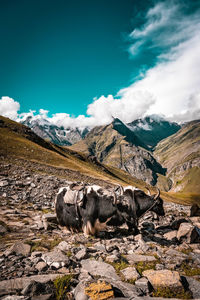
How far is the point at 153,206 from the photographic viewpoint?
10.8 m

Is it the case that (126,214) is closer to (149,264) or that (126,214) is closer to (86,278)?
(149,264)

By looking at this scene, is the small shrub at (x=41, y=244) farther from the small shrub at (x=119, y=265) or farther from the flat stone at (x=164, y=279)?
the flat stone at (x=164, y=279)

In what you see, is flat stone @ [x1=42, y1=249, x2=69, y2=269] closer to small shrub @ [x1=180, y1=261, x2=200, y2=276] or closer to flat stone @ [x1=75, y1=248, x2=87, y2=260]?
flat stone @ [x1=75, y1=248, x2=87, y2=260]

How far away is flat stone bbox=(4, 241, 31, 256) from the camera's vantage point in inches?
222

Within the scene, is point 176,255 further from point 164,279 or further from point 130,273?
point 130,273

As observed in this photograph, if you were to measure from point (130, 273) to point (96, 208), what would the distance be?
182 inches

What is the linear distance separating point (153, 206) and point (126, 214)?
206 centimetres

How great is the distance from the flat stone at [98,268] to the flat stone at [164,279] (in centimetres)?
95

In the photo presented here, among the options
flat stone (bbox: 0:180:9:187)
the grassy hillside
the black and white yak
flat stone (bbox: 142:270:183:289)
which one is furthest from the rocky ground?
the grassy hillside

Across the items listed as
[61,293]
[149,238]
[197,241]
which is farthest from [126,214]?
[61,293]

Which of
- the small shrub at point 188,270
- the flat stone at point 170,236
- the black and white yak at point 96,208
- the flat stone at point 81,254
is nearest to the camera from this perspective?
the small shrub at point 188,270

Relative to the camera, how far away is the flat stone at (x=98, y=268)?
501 centimetres

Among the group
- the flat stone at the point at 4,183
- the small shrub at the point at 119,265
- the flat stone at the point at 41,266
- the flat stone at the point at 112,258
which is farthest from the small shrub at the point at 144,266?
the flat stone at the point at 4,183

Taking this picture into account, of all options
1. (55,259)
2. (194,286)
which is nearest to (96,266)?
(55,259)
